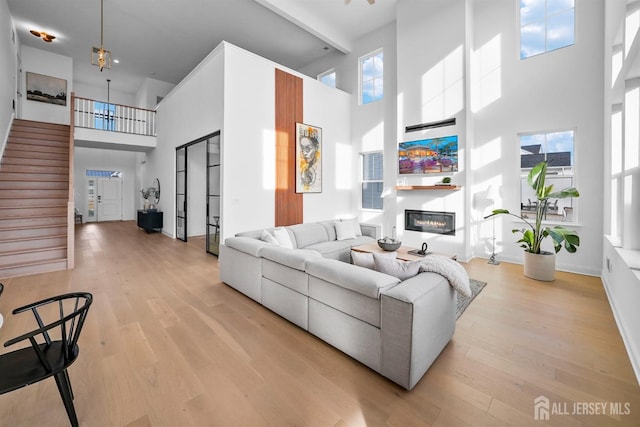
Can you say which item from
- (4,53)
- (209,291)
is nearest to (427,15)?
(209,291)

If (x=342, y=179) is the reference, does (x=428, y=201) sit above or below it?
below

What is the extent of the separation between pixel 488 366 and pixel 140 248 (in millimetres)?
6807

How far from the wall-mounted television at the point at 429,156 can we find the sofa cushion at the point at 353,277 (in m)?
4.10

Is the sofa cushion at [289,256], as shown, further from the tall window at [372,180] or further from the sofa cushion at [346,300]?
the tall window at [372,180]

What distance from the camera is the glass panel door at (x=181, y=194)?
714 centimetres

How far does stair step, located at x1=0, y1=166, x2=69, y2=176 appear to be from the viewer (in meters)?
5.46

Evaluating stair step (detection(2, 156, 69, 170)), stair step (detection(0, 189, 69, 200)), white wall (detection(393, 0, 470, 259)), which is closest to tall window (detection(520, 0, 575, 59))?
white wall (detection(393, 0, 470, 259))

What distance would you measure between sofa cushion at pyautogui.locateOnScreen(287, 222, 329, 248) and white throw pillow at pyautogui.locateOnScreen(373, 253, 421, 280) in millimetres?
2466

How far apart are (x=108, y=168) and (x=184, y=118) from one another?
25.0ft

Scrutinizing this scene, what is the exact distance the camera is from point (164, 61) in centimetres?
848

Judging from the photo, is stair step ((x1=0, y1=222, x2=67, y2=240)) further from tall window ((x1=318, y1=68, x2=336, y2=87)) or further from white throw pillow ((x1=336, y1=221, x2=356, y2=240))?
tall window ((x1=318, y1=68, x2=336, y2=87))

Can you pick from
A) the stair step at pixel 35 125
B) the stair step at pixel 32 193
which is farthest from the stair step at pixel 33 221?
the stair step at pixel 35 125

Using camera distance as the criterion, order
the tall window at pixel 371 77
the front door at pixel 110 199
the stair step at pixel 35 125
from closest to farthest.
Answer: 1. the stair step at pixel 35 125
2. the tall window at pixel 371 77
3. the front door at pixel 110 199

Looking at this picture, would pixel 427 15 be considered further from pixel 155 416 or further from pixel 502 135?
pixel 155 416
